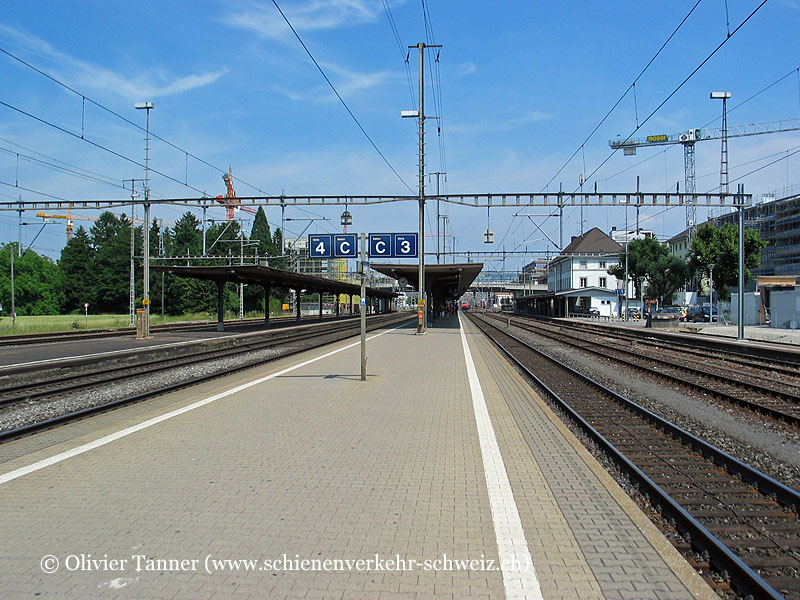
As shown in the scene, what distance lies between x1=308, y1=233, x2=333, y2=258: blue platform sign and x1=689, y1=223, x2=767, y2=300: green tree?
4603 cm

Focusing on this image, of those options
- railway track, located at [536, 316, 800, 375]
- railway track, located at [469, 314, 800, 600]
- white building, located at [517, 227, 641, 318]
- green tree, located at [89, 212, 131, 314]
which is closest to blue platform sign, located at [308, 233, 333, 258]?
railway track, located at [469, 314, 800, 600]

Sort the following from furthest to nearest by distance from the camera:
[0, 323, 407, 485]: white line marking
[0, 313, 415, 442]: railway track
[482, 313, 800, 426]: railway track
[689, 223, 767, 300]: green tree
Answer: [689, 223, 767, 300]: green tree, [482, 313, 800, 426]: railway track, [0, 313, 415, 442]: railway track, [0, 323, 407, 485]: white line marking

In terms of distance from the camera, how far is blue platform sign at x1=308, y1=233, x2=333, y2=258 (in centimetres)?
1691

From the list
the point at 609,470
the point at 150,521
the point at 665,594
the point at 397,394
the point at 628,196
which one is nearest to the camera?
the point at 665,594

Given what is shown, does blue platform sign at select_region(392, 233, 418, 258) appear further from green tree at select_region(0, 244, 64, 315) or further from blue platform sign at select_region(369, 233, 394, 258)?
green tree at select_region(0, 244, 64, 315)

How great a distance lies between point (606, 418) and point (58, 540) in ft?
26.1

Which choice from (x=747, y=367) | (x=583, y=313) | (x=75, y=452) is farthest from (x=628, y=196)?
(x=583, y=313)

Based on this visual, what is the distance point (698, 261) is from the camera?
5597 centimetres

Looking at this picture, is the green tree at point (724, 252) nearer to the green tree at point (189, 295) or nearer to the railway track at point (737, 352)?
the railway track at point (737, 352)

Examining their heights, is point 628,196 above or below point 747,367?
above

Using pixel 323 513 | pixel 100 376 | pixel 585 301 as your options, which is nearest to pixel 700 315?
pixel 585 301

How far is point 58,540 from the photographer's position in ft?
14.2

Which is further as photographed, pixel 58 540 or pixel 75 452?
pixel 75 452

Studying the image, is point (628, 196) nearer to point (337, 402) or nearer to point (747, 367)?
point (747, 367)
